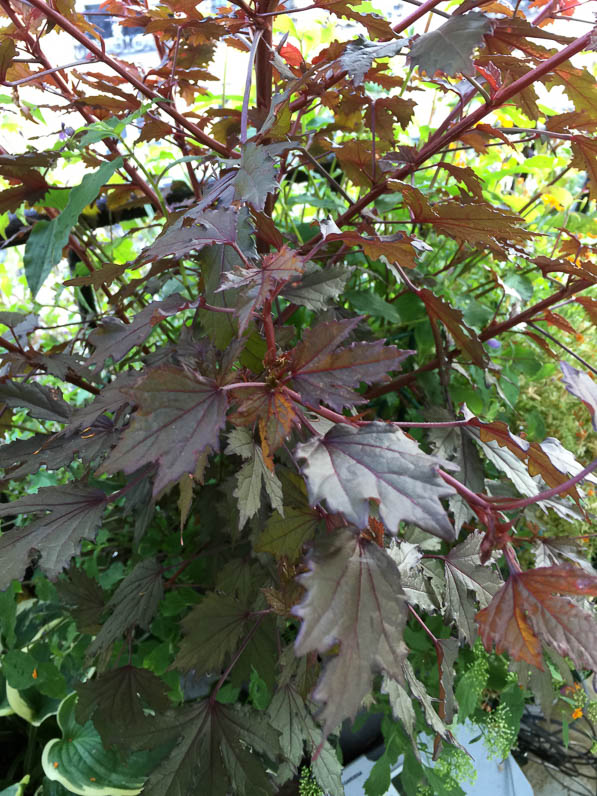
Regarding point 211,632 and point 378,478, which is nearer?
point 378,478

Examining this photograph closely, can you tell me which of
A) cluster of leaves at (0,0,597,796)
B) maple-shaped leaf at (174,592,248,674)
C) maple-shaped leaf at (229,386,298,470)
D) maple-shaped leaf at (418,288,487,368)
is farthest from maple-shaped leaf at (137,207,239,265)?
maple-shaped leaf at (174,592,248,674)

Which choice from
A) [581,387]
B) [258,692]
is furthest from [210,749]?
[581,387]

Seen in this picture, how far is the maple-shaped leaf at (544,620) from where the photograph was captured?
0.94 feet

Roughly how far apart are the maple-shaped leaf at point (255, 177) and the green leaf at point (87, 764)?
680 millimetres

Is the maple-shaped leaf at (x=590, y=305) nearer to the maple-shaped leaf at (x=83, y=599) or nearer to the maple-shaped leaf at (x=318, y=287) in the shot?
the maple-shaped leaf at (x=318, y=287)

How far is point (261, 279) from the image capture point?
0.31 m

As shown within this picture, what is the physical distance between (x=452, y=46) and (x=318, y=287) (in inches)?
7.2

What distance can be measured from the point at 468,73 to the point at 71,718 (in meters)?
0.90

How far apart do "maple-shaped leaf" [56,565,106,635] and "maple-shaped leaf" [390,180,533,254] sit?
0.53 m

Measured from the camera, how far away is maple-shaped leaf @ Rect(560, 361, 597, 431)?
0.33 metres

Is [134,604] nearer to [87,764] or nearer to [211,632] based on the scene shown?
[211,632]

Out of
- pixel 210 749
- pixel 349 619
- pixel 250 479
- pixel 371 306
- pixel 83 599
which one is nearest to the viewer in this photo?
pixel 349 619

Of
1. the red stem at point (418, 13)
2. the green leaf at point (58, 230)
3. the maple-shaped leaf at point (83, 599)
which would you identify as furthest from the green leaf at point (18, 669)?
the red stem at point (418, 13)

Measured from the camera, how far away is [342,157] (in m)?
0.55
